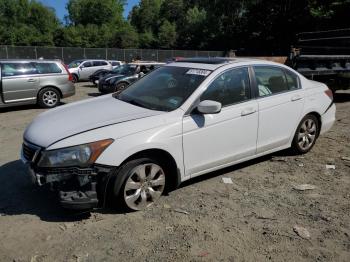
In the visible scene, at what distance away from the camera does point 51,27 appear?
241 feet

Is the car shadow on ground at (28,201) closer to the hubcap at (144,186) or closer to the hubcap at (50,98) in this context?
the hubcap at (144,186)

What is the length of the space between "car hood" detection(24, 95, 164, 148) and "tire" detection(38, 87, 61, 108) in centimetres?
716

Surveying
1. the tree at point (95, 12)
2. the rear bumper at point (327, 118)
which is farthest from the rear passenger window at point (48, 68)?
the tree at point (95, 12)

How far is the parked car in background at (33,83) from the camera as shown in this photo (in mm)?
10961

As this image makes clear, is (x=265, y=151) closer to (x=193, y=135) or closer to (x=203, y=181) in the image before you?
(x=203, y=181)

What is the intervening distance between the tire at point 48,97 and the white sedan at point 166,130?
7033 mm

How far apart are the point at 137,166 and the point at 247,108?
1693 millimetres

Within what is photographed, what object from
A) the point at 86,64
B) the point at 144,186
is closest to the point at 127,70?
the point at 86,64

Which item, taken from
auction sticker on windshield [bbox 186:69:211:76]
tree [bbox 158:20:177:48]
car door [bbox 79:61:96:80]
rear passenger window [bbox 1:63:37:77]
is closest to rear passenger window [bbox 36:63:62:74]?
rear passenger window [bbox 1:63:37:77]

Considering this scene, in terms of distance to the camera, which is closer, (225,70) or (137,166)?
(137,166)

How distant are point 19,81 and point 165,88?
298 inches

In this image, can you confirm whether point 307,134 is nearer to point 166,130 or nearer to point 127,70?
point 166,130

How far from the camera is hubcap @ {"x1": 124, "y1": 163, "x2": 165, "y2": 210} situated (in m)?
4.11

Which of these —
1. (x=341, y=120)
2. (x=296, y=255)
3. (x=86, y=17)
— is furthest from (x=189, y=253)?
(x=86, y=17)
